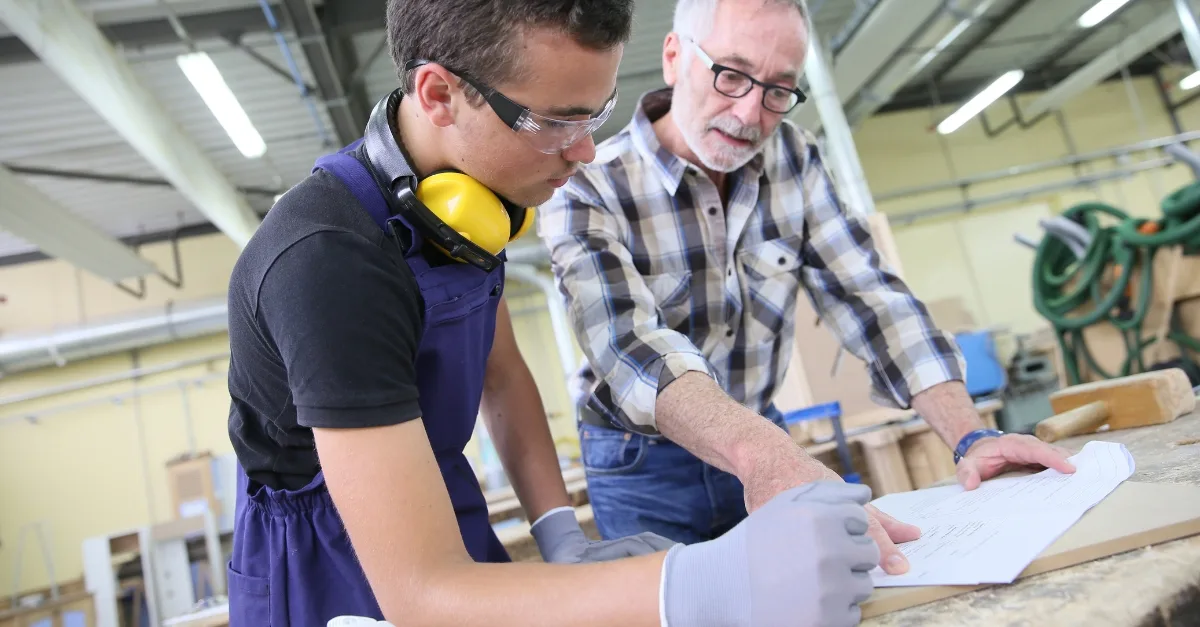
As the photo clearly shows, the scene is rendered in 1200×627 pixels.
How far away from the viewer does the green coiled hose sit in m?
2.57

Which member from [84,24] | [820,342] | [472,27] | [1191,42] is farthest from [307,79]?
[1191,42]

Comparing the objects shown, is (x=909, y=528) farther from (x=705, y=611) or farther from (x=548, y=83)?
(x=548, y=83)

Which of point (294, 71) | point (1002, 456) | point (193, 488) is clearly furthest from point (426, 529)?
point (193, 488)

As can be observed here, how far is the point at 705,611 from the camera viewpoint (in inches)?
26.7

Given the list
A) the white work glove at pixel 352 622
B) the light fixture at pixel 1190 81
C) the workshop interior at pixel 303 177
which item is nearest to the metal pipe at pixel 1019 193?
the workshop interior at pixel 303 177

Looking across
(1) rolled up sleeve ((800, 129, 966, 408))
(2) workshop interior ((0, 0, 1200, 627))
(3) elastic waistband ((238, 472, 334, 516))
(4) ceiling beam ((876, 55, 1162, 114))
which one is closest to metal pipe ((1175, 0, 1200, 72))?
(2) workshop interior ((0, 0, 1200, 627))

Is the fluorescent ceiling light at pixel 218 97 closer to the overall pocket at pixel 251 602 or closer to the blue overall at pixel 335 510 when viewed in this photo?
the blue overall at pixel 335 510

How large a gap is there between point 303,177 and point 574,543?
6.56 metres

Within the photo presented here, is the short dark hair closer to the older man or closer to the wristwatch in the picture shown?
the older man

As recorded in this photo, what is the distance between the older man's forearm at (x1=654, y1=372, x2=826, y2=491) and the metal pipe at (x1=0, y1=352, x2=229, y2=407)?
9.03m

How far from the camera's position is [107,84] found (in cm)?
457

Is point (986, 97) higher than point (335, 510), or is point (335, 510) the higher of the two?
point (986, 97)

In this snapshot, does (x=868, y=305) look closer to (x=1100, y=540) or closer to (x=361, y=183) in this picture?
(x=1100, y=540)

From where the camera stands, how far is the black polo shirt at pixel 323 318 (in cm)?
73
